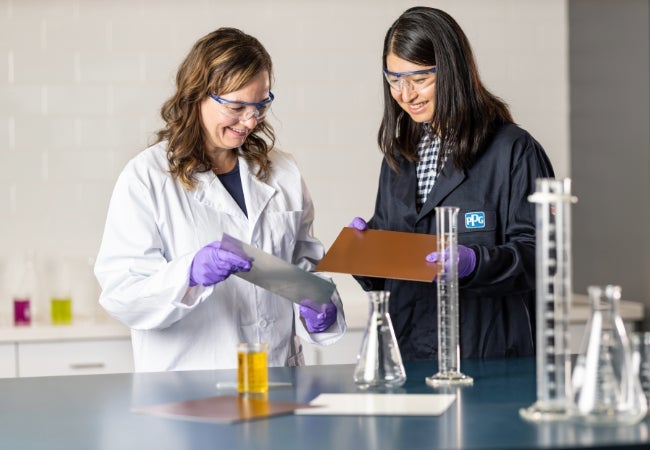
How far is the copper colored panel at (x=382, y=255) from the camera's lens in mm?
2199

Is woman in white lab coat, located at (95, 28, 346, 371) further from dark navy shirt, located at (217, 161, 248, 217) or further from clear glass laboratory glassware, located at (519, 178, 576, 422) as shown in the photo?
clear glass laboratory glassware, located at (519, 178, 576, 422)

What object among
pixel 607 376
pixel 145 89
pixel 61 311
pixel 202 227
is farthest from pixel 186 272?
pixel 145 89

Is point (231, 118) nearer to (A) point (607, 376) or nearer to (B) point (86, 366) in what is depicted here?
(A) point (607, 376)

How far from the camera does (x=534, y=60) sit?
4184mm

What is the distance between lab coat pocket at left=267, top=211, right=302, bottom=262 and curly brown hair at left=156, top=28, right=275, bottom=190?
23 centimetres

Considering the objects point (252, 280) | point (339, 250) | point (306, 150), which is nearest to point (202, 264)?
point (252, 280)

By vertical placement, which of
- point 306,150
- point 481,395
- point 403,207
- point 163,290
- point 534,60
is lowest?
point 481,395

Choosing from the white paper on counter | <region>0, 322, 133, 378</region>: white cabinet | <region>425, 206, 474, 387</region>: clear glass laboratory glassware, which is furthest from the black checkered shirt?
<region>0, 322, 133, 378</region>: white cabinet

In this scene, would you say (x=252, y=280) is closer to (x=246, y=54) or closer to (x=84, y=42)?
(x=246, y=54)

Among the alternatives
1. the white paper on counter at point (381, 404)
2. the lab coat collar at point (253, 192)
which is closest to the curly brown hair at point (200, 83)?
the lab coat collar at point (253, 192)

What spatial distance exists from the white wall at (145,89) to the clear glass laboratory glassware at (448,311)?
6.06 feet

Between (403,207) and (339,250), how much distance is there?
0.32m

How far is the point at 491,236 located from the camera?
8.12 ft

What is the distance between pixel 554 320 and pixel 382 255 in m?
0.75
